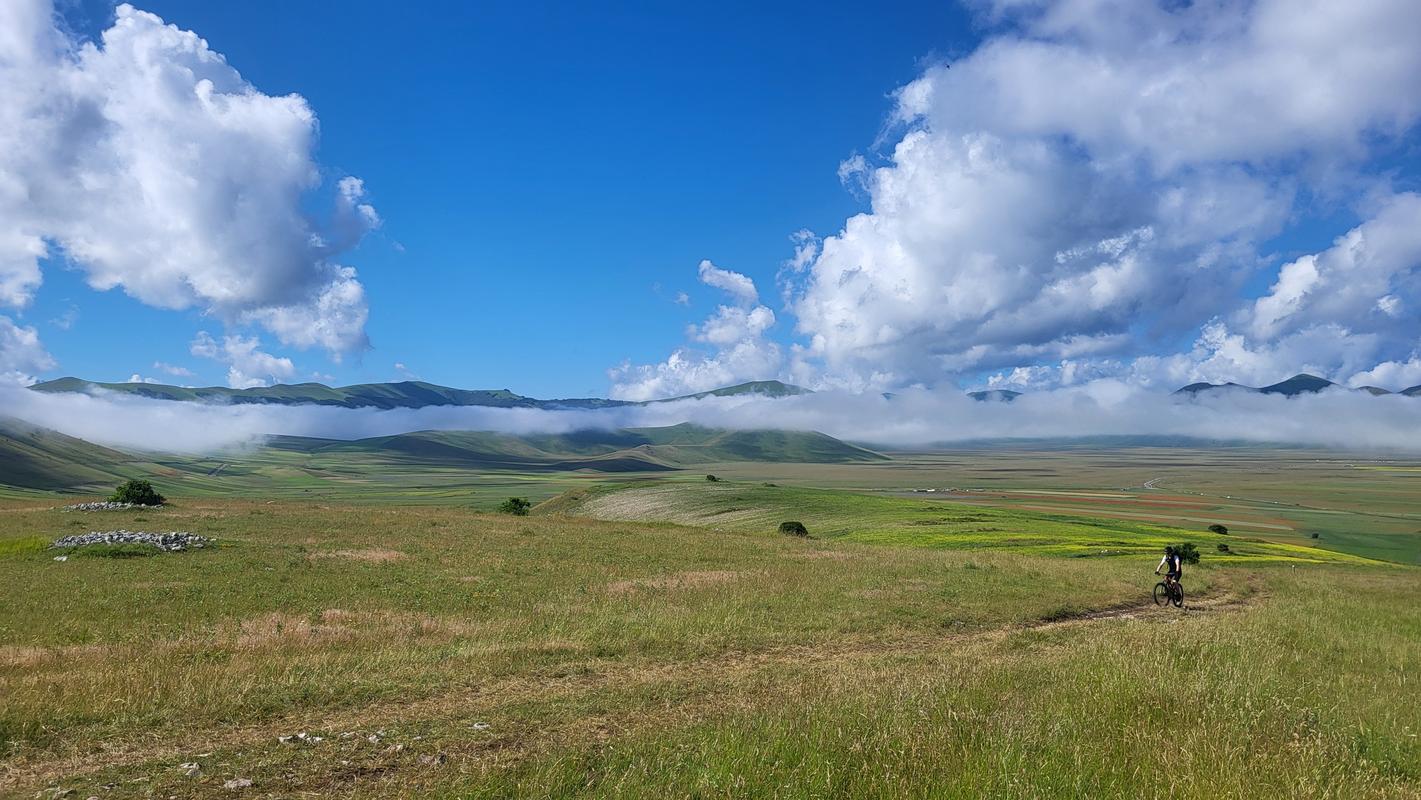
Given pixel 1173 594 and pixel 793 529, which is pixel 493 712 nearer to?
pixel 1173 594

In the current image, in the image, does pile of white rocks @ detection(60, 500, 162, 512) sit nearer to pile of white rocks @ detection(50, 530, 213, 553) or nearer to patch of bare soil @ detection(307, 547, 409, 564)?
pile of white rocks @ detection(50, 530, 213, 553)

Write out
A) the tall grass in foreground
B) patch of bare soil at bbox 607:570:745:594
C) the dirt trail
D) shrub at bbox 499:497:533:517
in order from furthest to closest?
1. shrub at bbox 499:497:533:517
2. patch of bare soil at bbox 607:570:745:594
3. the dirt trail
4. the tall grass in foreground

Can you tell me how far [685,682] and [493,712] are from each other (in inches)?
162

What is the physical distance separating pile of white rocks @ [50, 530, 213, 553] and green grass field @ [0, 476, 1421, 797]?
2275mm

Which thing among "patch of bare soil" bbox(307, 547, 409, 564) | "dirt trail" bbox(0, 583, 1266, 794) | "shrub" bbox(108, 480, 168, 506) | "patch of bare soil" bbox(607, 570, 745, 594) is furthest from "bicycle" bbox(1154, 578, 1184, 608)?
"shrub" bbox(108, 480, 168, 506)

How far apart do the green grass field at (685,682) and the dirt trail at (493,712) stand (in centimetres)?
8

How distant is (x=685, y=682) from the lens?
1487cm

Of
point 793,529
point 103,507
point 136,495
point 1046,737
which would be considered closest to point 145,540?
point 103,507

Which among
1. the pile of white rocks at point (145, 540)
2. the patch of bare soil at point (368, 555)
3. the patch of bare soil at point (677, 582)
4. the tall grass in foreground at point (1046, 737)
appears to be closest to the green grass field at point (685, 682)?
the tall grass in foreground at point (1046, 737)

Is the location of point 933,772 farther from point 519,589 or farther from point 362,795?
point 519,589

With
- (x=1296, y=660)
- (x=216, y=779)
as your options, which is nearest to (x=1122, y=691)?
(x=1296, y=660)

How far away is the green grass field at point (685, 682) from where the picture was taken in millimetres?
8555

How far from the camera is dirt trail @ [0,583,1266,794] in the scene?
390 inches

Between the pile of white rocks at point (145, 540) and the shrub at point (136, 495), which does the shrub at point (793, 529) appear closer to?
the pile of white rocks at point (145, 540)
